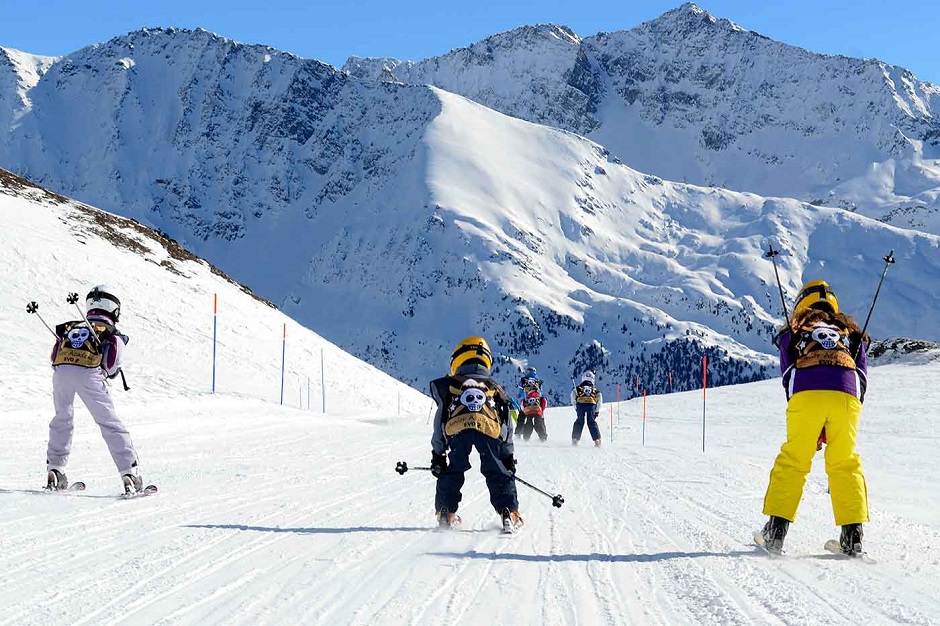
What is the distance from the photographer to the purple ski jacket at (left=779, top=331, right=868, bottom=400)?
5832 millimetres

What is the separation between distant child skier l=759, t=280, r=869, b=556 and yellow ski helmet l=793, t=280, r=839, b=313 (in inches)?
12.6

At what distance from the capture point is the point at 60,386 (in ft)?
25.8

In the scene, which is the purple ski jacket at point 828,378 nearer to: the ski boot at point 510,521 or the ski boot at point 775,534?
the ski boot at point 775,534

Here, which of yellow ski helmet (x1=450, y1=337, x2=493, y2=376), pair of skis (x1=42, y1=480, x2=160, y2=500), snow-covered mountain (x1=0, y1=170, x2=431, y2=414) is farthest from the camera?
snow-covered mountain (x1=0, y1=170, x2=431, y2=414)

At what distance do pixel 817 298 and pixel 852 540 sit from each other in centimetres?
186

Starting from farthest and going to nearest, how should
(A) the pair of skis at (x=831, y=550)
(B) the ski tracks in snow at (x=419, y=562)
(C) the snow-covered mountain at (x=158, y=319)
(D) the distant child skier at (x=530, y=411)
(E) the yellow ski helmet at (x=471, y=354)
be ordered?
(C) the snow-covered mountain at (x=158, y=319) < (D) the distant child skier at (x=530, y=411) < (E) the yellow ski helmet at (x=471, y=354) < (A) the pair of skis at (x=831, y=550) < (B) the ski tracks in snow at (x=419, y=562)

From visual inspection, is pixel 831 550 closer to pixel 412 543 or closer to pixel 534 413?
pixel 412 543

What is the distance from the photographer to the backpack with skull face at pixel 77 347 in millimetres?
7844

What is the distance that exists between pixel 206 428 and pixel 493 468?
13749mm

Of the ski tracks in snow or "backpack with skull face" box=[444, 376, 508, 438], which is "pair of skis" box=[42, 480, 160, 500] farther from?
"backpack with skull face" box=[444, 376, 508, 438]

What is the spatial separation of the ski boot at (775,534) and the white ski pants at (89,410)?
224 inches

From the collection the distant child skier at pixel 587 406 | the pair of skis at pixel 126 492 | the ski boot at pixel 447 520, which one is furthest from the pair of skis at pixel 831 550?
the distant child skier at pixel 587 406

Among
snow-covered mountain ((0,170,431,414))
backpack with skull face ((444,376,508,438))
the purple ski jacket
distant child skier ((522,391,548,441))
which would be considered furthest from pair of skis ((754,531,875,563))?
snow-covered mountain ((0,170,431,414))

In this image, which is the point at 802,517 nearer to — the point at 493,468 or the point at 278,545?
the point at 493,468
